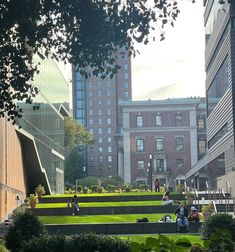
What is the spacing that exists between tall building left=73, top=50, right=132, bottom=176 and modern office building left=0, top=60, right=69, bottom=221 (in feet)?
343

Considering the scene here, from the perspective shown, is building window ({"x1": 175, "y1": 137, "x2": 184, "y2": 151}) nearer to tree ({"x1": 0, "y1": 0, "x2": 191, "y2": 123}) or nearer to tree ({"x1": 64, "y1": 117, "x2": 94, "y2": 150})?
tree ({"x1": 64, "y1": 117, "x2": 94, "y2": 150})

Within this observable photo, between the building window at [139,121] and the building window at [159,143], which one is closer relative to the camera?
the building window at [139,121]

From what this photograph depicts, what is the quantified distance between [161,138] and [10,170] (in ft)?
210

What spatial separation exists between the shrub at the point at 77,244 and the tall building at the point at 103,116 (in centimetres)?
16277

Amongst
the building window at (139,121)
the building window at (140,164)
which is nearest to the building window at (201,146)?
the building window at (140,164)

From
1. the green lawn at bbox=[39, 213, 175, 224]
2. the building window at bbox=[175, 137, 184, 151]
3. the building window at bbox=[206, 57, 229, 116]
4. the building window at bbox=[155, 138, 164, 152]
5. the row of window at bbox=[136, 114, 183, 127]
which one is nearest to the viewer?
the green lawn at bbox=[39, 213, 175, 224]

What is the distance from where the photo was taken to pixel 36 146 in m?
49.5

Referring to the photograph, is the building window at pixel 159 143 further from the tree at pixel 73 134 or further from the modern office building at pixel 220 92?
the modern office building at pixel 220 92

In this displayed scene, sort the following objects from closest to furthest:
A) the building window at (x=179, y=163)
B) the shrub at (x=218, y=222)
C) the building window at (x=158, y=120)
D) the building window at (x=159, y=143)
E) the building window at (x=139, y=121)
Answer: the shrub at (x=218, y=222) → the building window at (x=139, y=121) → the building window at (x=158, y=120) → the building window at (x=159, y=143) → the building window at (x=179, y=163)

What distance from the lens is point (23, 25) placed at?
38.4 ft

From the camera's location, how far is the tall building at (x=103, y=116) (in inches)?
7003

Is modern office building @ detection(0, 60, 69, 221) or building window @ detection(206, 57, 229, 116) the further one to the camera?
building window @ detection(206, 57, 229, 116)

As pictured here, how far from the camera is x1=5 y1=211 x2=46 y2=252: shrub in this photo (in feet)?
62.4

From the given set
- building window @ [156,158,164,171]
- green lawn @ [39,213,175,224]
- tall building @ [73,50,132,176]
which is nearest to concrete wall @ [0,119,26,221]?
green lawn @ [39,213,175,224]
